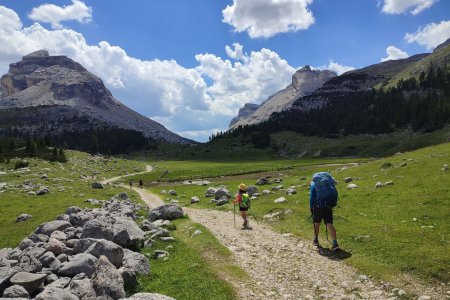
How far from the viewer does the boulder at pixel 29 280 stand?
1610 cm

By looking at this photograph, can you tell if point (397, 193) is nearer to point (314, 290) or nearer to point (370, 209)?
point (370, 209)

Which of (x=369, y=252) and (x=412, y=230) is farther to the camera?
(x=412, y=230)

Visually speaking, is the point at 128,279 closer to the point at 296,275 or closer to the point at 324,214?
the point at 296,275

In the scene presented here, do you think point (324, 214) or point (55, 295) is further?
point (324, 214)

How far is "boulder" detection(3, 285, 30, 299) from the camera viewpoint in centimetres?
1509

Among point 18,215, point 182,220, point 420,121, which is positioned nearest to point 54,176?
point 18,215

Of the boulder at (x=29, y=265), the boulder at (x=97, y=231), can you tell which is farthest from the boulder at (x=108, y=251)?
the boulder at (x=97, y=231)

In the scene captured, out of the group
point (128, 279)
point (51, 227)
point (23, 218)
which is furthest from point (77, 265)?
point (23, 218)

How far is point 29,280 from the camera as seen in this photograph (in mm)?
16312

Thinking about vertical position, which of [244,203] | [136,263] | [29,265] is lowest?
[136,263]

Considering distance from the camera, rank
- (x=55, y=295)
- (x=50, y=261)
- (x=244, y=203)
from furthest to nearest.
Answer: (x=244, y=203), (x=50, y=261), (x=55, y=295)

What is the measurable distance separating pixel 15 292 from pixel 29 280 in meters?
1.08

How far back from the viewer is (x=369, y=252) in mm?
19453

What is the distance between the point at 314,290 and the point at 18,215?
4426 centimetres
